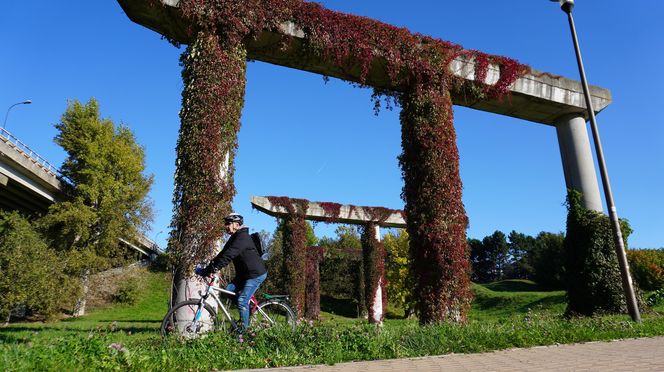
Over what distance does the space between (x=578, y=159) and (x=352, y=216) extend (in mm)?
14055

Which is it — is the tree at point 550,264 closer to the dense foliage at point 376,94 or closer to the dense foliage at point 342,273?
the dense foliage at point 342,273

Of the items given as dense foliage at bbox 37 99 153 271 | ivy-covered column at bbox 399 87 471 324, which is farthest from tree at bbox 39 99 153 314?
ivy-covered column at bbox 399 87 471 324

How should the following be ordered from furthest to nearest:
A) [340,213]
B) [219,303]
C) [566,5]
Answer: [340,213] → [566,5] → [219,303]

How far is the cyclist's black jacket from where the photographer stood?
5.85m

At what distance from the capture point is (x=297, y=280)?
2322 cm

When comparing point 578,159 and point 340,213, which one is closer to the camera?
point 578,159

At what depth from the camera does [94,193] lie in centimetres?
2931

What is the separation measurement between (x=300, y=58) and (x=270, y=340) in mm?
6981

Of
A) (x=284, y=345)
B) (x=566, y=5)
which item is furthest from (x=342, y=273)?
(x=284, y=345)

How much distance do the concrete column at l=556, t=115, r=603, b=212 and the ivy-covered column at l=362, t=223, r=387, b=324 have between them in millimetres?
14216

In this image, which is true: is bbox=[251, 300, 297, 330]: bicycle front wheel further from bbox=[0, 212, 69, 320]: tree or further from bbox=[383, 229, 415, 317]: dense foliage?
bbox=[383, 229, 415, 317]: dense foliage

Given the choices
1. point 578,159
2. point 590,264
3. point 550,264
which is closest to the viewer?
point 590,264

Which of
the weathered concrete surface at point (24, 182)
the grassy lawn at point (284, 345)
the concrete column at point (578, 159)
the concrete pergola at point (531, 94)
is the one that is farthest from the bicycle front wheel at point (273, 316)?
the weathered concrete surface at point (24, 182)

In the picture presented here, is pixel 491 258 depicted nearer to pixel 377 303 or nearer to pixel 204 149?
pixel 377 303
